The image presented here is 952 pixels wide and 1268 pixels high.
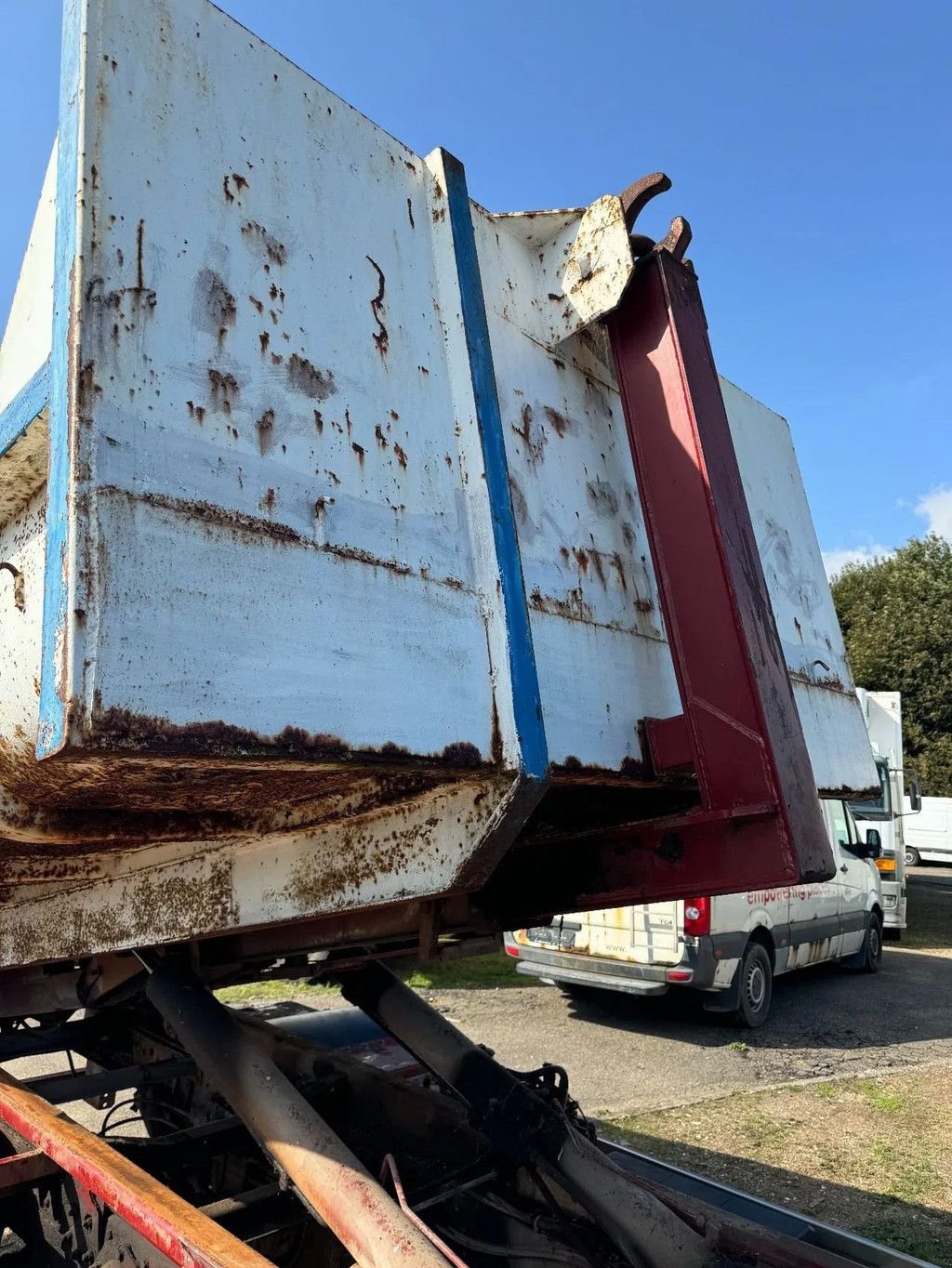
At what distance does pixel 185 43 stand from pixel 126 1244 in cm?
267

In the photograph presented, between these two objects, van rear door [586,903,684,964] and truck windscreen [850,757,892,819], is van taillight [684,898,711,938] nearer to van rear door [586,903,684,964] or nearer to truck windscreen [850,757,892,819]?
van rear door [586,903,684,964]

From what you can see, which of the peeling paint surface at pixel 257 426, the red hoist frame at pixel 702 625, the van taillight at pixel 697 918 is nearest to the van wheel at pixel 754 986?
the van taillight at pixel 697 918

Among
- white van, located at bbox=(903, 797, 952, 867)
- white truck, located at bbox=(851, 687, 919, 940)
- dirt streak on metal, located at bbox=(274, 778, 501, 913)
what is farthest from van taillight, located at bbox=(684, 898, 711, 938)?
white van, located at bbox=(903, 797, 952, 867)

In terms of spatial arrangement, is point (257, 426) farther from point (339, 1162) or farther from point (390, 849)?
point (339, 1162)

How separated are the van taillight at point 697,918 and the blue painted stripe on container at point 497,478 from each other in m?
5.97

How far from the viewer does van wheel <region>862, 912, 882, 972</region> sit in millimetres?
10141

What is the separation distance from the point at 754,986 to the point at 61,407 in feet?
25.7

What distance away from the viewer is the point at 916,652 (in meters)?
24.0

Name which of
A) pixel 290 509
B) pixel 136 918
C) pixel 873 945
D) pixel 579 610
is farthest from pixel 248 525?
A: pixel 873 945

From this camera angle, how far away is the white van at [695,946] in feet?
24.1

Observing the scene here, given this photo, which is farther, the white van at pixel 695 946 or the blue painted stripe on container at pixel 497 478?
the white van at pixel 695 946

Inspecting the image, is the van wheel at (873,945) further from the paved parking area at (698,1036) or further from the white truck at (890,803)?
the white truck at (890,803)

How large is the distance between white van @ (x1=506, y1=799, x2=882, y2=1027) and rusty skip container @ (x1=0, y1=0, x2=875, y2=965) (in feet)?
15.9

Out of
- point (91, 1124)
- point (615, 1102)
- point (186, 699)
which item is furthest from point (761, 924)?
point (186, 699)
